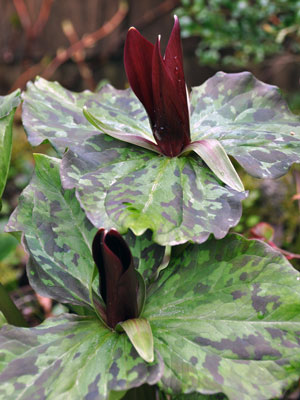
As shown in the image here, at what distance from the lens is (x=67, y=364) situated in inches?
17.8

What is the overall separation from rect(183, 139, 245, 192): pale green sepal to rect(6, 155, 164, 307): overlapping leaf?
0.13 metres

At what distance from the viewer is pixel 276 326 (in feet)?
1.54

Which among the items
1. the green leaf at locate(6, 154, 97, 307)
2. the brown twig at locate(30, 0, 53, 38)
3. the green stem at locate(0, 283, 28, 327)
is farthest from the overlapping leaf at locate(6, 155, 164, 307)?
the brown twig at locate(30, 0, 53, 38)

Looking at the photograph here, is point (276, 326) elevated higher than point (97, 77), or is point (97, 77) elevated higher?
point (276, 326)

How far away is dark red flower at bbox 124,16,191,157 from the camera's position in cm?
50

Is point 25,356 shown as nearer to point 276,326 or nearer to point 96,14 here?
point 276,326

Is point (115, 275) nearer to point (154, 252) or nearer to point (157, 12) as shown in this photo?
point (154, 252)

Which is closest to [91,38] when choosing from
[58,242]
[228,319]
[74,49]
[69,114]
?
[74,49]

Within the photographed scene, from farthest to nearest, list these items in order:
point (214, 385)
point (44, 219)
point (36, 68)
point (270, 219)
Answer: point (36, 68) → point (270, 219) → point (44, 219) → point (214, 385)

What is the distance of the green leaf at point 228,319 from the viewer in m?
0.44

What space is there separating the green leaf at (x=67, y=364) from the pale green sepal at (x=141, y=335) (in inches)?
0.7

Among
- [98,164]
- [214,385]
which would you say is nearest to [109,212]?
[98,164]

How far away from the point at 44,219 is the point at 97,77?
89.3 inches

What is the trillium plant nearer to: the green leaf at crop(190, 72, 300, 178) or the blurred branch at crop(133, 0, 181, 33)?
the green leaf at crop(190, 72, 300, 178)
